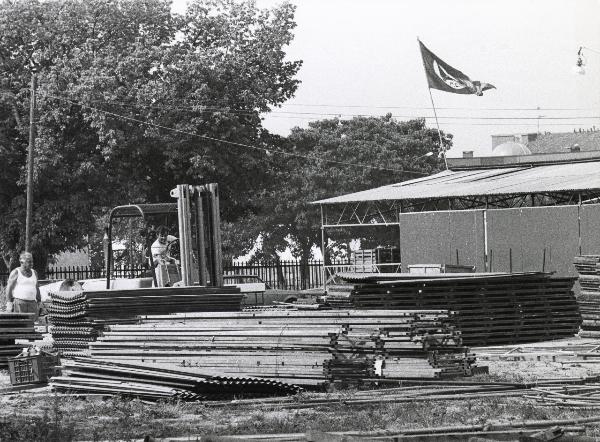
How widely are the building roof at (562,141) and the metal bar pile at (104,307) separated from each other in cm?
7447

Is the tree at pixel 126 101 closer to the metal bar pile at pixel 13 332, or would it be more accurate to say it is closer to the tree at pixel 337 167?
the tree at pixel 337 167

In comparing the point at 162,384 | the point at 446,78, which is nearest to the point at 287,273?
the point at 446,78

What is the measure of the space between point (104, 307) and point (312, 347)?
182 inches

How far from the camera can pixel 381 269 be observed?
4266 centimetres

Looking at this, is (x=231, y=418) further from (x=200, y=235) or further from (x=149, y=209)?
(x=149, y=209)

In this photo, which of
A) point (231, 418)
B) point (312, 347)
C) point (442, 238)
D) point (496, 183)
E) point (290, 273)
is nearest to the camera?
point (231, 418)

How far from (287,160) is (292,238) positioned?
25.0 m

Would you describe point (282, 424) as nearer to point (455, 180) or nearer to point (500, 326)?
point (500, 326)

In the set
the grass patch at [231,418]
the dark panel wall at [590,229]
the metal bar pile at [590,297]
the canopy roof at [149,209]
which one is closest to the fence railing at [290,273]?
the dark panel wall at [590,229]

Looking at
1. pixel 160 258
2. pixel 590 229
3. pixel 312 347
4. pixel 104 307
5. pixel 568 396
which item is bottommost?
pixel 568 396

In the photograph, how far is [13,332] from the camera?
18.5 meters

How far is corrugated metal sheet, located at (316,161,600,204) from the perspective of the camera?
3312 cm

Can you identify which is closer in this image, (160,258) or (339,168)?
(160,258)

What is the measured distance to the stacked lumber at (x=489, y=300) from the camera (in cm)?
2166
